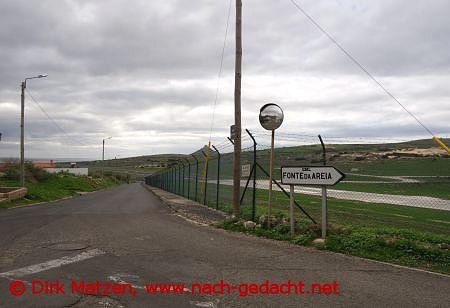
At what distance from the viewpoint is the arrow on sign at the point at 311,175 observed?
945cm

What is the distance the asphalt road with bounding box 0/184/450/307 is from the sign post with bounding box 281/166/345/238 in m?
1.05

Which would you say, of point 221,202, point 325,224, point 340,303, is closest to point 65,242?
point 325,224

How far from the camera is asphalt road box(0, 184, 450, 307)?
555cm

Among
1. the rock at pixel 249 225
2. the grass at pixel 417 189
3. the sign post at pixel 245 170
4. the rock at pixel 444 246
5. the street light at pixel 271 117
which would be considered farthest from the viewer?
the grass at pixel 417 189

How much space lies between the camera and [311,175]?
9.92 metres

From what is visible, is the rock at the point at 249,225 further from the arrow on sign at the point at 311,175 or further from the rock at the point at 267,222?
the arrow on sign at the point at 311,175

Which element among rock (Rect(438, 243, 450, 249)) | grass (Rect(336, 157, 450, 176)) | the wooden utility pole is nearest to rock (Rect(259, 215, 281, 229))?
the wooden utility pole

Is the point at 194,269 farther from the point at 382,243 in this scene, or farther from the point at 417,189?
the point at 417,189

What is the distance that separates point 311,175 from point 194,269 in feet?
12.6

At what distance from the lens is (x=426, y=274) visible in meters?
6.99

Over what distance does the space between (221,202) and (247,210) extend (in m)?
4.09

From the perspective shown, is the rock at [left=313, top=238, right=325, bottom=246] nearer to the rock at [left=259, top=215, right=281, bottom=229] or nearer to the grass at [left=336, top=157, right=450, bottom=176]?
the rock at [left=259, top=215, right=281, bottom=229]

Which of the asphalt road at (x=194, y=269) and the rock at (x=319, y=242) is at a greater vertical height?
the rock at (x=319, y=242)

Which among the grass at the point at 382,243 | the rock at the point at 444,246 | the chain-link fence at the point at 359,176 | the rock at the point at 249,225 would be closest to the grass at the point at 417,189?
the chain-link fence at the point at 359,176
